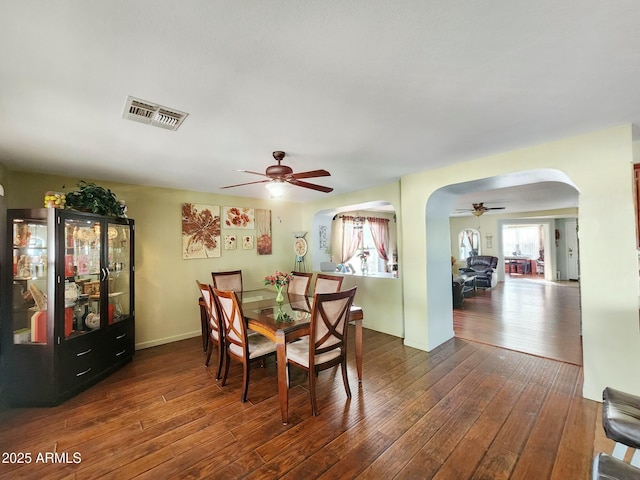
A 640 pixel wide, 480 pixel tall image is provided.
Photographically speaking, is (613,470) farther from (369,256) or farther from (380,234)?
(380,234)

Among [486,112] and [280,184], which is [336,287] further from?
[486,112]

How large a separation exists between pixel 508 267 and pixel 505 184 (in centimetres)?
1038

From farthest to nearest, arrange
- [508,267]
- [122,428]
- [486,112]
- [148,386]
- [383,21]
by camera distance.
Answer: [508,267], [148,386], [122,428], [486,112], [383,21]

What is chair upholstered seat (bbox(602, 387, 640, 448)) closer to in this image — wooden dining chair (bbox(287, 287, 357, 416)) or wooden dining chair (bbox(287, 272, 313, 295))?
wooden dining chair (bbox(287, 287, 357, 416))

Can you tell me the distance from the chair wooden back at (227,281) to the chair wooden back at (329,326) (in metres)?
2.11

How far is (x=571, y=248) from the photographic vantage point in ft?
30.8

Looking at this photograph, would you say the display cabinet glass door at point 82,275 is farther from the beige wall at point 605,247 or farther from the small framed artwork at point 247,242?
the beige wall at point 605,247

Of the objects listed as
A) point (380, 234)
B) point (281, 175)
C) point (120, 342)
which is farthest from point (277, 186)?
point (380, 234)

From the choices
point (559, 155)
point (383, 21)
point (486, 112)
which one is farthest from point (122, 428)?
point (559, 155)

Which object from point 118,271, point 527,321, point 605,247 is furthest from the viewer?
point 527,321

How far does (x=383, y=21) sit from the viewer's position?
1.14m

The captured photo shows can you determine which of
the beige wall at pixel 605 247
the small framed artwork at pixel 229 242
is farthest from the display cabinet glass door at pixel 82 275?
the beige wall at pixel 605 247

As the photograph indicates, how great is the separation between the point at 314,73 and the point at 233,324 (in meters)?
2.16

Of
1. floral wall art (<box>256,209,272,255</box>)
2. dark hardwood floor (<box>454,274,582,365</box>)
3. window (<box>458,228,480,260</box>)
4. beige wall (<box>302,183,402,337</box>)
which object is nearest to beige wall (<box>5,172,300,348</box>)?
floral wall art (<box>256,209,272,255</box>)
